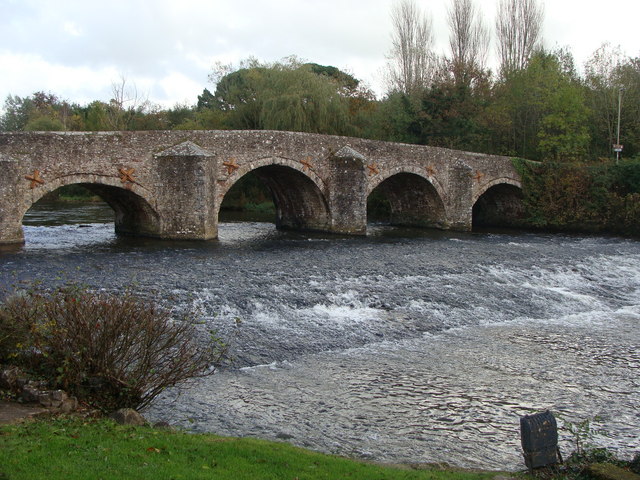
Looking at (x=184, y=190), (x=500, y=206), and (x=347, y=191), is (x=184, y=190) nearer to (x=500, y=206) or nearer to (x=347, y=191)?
(x=347, y=191)

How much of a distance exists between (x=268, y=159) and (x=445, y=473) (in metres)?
16.7

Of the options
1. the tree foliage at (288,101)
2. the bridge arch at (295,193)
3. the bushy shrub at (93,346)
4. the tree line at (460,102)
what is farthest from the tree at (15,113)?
the bushy shrub at (93,346)

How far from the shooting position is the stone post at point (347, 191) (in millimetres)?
23656

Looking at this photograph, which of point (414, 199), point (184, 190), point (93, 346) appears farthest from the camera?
point (414, 199)

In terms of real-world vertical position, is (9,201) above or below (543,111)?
below

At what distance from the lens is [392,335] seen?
1176 cm

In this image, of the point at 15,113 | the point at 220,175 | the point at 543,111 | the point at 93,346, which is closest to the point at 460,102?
the point at 543,111

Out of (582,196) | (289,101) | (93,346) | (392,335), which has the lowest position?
(392,335)

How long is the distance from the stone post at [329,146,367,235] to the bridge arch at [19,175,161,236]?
22.7 feet

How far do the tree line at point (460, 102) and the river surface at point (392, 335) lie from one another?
14.3m

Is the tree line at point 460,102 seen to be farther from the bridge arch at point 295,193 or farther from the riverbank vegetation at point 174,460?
the riverbank vegetation at point 174,460

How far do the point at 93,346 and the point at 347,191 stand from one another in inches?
707

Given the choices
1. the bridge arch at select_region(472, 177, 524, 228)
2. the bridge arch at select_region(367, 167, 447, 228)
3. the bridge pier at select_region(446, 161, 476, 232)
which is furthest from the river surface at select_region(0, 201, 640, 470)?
the bridge arch at select_region(472, 177, 524, 228)

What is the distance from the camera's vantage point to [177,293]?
12633mm
